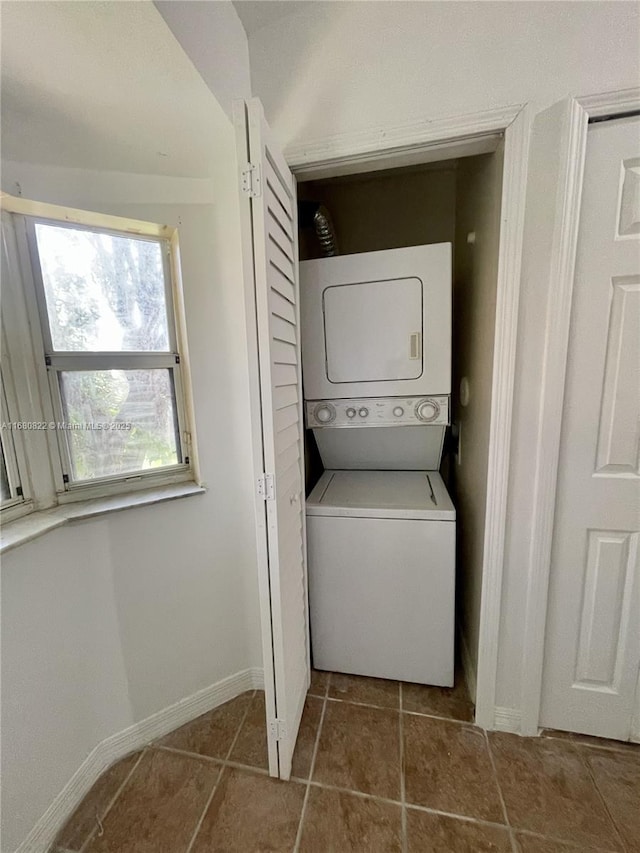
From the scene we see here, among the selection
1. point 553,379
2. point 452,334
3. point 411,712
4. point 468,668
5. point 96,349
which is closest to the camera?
point 553,379

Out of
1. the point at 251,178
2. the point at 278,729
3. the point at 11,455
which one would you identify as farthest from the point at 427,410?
the point at 11,455

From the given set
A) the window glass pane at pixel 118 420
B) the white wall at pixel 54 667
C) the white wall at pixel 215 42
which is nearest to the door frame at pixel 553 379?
the white wall at pixel 215 42

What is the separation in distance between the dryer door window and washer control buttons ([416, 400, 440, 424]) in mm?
128

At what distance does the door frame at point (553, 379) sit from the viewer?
3.26ft

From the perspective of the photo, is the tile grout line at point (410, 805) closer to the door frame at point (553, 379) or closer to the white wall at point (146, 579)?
the door frame at point (553, 379)

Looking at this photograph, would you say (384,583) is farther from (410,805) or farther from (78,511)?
(78,511)

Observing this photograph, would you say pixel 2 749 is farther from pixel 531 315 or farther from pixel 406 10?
pixel 406 10

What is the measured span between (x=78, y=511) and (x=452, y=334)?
184cm

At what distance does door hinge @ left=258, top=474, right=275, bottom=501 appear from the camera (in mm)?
1029

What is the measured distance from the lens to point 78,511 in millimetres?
1176

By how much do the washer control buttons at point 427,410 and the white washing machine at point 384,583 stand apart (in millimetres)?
357

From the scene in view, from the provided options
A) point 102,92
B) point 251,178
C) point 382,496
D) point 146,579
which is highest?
point 102,92

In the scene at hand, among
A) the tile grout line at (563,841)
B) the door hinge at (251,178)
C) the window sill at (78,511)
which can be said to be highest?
the door hinge at (251,178)

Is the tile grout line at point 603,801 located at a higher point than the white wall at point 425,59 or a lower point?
lower
